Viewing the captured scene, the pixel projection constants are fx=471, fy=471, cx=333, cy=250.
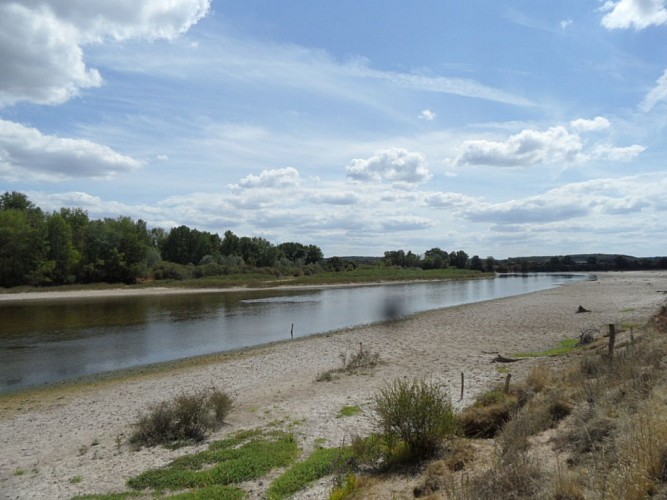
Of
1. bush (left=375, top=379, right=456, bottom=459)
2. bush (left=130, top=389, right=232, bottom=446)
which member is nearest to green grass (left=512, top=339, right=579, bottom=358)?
bush (left=375, top=379, right=456, bottom=459)

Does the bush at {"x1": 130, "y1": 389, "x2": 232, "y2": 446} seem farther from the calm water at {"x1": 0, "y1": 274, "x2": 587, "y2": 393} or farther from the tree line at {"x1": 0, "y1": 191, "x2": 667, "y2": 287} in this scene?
the tree line at {"x1": 0, "y1": 191, "x2": 667, "y2": 287}

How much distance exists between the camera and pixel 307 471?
8.06 meters

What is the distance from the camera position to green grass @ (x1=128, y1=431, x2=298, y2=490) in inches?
320

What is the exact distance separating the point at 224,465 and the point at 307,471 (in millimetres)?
1670

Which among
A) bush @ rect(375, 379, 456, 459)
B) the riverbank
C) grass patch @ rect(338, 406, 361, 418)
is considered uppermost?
bush @ rect(375, 379, 456, 459)

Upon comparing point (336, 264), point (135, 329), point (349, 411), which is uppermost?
point (336, 264)

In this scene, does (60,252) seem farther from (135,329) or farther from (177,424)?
(177,424)

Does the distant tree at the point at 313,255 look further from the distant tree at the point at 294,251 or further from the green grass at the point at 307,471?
the green grass at the point at 307,471

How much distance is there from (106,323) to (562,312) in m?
36.0

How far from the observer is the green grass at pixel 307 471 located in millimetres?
7492

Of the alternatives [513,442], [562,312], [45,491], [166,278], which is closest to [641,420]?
[513,442]

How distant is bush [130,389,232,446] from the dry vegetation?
541cm

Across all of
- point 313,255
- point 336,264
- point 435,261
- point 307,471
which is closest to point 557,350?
point 307,471

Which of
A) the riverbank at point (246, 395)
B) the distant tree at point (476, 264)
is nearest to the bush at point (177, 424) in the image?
the riverbank at point (246, 395)
